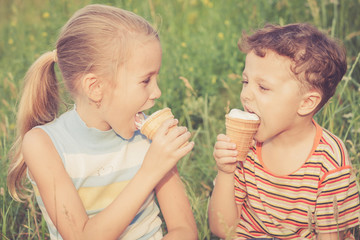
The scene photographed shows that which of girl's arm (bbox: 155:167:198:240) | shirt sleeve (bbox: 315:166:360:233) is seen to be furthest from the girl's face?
shirt sleeve (bbox: 315:166:360:233)

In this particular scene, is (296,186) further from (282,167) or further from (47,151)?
(47,151)

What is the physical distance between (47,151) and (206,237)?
1.25 m

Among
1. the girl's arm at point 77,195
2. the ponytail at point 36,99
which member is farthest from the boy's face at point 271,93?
the ponytail at point 36,99

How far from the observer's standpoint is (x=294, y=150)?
2.19 meters

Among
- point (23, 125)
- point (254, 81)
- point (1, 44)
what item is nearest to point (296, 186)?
point (254, 81)

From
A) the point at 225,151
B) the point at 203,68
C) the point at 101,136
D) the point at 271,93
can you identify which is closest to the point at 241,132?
the point at 225,151

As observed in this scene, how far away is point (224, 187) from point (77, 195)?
2.49 feet

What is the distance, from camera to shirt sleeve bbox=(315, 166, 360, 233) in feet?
6.68

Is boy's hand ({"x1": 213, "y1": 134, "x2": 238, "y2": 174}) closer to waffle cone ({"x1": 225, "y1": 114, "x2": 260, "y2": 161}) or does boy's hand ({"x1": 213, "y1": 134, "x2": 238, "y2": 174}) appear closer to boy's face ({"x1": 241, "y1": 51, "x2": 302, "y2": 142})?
waffle cone ({"x1": 225, "y1": 114, "x2": 260, "y2": 161})

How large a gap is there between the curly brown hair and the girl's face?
53cm

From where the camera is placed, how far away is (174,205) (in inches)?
91.1

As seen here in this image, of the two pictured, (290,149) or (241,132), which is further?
(290,149)

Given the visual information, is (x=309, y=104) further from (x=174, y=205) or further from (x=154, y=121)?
(x=174, y=205)

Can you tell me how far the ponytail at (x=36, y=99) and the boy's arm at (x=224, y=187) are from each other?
96cm
